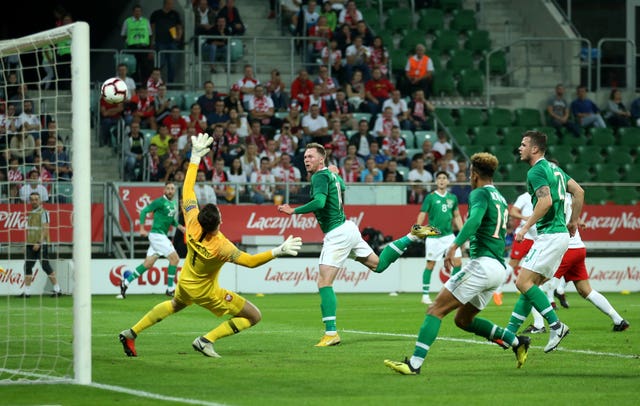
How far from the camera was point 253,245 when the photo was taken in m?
26.5

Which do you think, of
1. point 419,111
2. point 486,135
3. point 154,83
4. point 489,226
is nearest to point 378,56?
point 419,111

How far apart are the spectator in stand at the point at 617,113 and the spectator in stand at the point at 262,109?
10.3 m

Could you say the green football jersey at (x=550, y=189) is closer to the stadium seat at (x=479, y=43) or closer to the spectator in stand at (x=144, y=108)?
the spectator in stand at (x=144, y=108)

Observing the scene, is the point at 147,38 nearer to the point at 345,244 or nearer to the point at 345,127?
the point at 345,127

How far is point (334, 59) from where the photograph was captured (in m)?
31.2

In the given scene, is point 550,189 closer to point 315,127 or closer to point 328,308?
point 328,308

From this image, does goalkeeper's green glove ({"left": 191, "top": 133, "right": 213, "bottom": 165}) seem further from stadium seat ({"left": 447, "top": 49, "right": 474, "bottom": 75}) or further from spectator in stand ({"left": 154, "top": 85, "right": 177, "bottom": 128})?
stadium seat ({"left": 447, "top": 49, "right": 474, "bottom": 75})

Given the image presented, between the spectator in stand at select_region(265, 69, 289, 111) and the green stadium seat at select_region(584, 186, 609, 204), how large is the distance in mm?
8020

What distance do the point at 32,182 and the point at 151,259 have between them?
20.3ft

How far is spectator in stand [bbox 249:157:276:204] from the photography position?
87.7 feet

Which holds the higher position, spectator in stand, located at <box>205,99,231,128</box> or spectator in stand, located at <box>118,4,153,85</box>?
spectator in stand, located at <box>118,4,153,85</box>

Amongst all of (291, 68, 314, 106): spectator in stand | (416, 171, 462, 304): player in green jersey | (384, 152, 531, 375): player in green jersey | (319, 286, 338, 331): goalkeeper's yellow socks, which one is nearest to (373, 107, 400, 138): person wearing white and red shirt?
(291, 68, 314, 106): spectator in stand

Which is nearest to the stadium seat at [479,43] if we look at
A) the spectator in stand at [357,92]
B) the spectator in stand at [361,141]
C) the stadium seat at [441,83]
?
the stadium seat at [441,83]

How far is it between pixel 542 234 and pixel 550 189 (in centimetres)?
69
